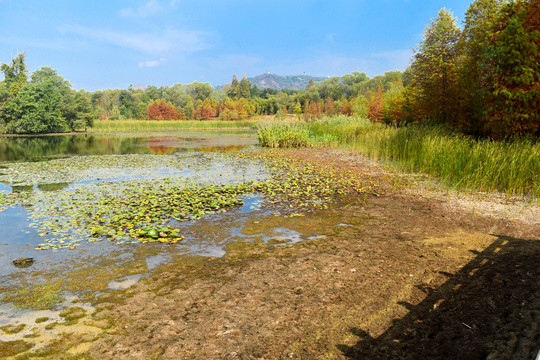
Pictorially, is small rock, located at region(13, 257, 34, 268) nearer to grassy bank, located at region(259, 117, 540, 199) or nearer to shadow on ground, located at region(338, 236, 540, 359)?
shadow on ground, located at region(338, 236, 540, 359)

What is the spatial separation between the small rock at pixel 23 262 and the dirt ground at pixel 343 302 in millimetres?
1713

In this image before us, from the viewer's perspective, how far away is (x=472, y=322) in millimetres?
2674

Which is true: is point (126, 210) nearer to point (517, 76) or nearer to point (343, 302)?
point (343, 302)

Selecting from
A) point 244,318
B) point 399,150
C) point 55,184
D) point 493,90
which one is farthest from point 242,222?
point 493,90

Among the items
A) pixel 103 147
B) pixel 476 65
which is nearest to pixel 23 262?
pixel 476 65

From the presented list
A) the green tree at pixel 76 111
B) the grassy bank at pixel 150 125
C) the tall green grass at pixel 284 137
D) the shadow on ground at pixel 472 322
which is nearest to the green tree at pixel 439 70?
the tall green grass at pixel 284 137

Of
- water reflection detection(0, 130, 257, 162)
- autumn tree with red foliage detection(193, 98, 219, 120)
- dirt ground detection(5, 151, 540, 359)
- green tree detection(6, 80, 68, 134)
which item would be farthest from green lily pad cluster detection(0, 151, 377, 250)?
autumn tree with red foliage detection(193, 98, 219, 120)

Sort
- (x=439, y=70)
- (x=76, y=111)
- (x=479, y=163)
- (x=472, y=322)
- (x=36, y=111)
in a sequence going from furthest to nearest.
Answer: (x=76, y=111) < (x=36, y=111) < (x=439, y=70) < (x=479, y=163) < (x=472, y=322)

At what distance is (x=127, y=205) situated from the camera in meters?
6.87

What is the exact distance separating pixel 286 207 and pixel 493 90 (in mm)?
9502

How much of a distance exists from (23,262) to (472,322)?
5.07m

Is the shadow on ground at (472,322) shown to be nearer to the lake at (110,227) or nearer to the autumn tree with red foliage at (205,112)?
the lake at (110,227)

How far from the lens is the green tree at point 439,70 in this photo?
15734 millimetres

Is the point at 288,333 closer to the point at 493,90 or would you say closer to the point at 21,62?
the point at 493,90
